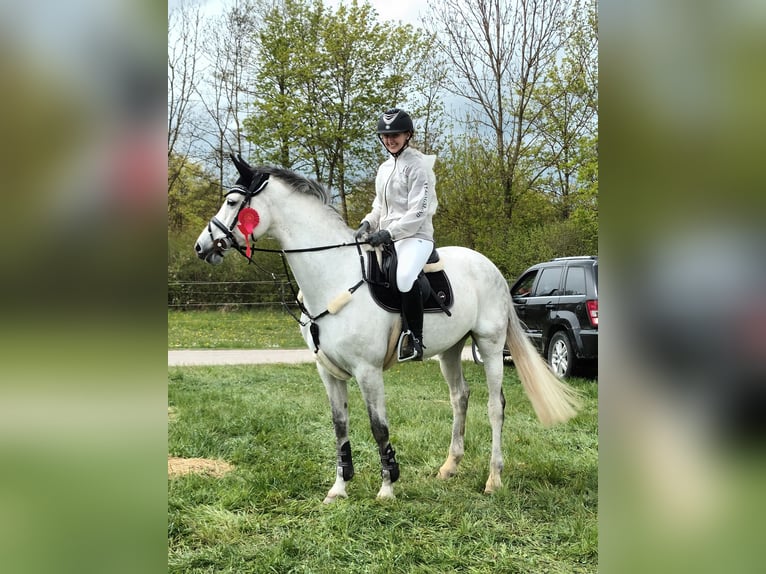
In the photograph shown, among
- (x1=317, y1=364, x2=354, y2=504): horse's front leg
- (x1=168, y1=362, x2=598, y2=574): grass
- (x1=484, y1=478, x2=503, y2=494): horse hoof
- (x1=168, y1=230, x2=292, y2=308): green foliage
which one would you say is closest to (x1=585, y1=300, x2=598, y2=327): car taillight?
(x1=168, y1=362, x2=598, y2=574): grass

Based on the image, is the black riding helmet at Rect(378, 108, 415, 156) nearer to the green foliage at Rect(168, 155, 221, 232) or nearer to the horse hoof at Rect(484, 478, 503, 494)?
the horse hoof at Rect(484, 478, 503, 494)

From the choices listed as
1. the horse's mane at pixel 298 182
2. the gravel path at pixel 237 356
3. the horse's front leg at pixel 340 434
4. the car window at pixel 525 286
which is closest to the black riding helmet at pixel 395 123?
the horse's mane at pixel 298 182

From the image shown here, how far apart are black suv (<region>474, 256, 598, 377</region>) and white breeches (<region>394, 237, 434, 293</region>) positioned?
3682 mm

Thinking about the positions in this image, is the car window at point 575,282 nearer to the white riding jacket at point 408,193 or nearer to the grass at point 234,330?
the white riding jacket at point 408,193

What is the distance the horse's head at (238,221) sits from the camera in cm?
339

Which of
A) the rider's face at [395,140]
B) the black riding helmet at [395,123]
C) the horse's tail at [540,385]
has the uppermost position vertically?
Answer: the black riding helmet at [395,123]

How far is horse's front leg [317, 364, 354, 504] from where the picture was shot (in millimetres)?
3768

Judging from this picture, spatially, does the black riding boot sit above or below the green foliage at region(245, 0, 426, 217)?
below

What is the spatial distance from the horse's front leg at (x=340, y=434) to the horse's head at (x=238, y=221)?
1.01 meters

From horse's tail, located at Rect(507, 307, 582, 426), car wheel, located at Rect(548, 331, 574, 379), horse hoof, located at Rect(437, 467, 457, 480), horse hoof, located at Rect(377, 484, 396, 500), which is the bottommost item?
horse hoof, located at Rect(437, 467, 457, 480)

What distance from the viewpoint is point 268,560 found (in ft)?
9.38
